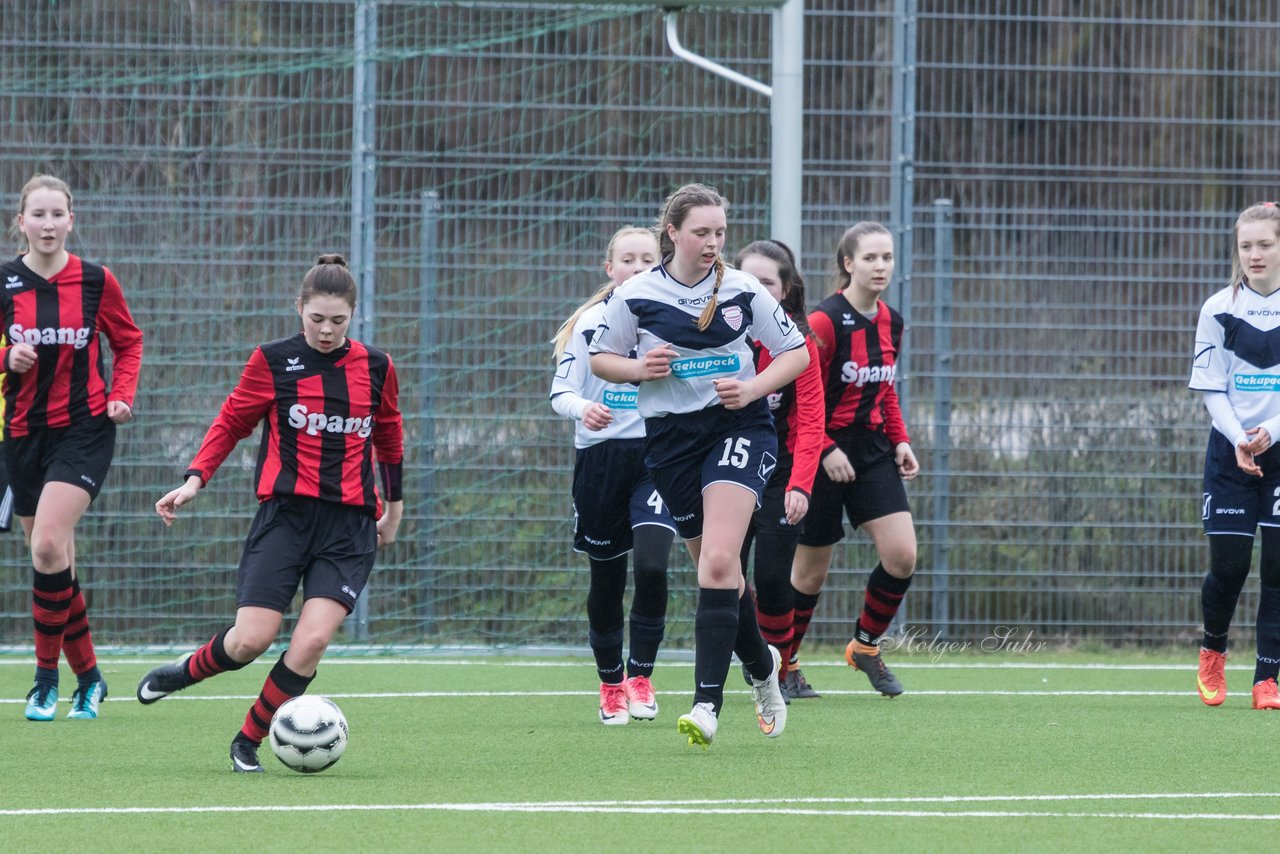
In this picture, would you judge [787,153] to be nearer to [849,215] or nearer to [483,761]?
[849,215]

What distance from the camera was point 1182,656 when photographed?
10023 millimetres

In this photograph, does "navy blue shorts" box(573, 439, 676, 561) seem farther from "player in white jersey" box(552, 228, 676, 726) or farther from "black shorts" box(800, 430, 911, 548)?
"black shorts" box(800, 430, 911, 548)

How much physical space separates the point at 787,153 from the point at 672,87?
112cm

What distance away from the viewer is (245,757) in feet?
17.5

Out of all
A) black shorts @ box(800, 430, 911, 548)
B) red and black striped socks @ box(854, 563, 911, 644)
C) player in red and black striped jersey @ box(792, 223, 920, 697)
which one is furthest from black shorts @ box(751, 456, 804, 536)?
red and black striped socks @ box(854, 563, 911, 644)

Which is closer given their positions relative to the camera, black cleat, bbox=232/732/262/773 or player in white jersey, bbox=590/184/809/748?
black cleat, bbox=232/732/262/773

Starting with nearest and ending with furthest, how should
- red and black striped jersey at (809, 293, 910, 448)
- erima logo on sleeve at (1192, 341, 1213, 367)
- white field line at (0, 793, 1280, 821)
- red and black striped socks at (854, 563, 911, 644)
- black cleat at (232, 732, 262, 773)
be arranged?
1. white field line at (0, 793, 1280, 821)
2. black cleat at (232, 732, 262, 773)
3. erima logo on sleeve at (1192, 341, 1213, 367)
4. red and black striped jersey at (809, 293, 910, 448)
5. red and black striped socks at (854, 563, 911, 644)

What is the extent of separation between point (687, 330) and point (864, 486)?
2045 millimetres

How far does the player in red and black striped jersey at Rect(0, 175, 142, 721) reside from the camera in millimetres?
6711

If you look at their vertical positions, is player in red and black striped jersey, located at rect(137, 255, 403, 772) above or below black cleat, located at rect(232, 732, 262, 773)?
above

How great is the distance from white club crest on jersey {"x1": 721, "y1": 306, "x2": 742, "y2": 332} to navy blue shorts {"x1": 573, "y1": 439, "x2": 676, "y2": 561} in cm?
120

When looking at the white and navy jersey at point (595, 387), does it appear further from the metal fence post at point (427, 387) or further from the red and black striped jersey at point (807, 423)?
the metal fence post at point (427, 387)

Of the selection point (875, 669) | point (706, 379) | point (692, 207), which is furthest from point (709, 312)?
point (875, 669)

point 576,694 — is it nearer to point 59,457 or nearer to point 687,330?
point 59,457
